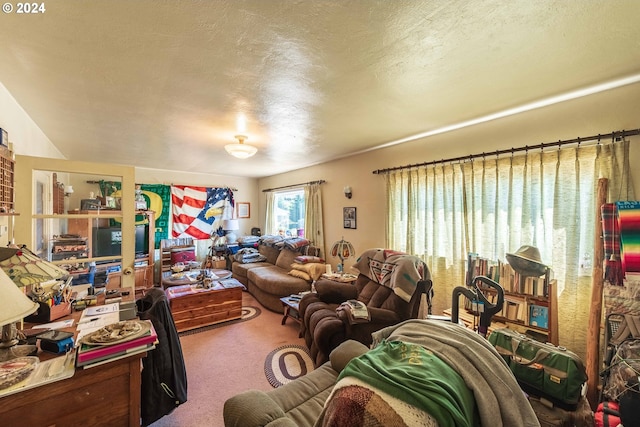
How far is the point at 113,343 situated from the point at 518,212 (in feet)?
10.3

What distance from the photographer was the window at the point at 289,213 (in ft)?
18.4

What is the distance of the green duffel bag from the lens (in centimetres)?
136

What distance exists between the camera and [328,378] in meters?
1.64

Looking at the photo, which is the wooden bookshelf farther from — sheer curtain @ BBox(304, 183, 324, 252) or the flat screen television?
the flat screen television

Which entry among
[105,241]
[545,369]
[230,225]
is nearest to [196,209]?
A: [230,225]

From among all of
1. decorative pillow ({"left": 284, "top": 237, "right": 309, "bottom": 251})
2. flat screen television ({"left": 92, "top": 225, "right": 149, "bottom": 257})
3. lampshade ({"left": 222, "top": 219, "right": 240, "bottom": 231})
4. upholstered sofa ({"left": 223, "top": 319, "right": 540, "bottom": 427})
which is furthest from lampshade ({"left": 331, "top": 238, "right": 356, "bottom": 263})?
flat screen television ({"left": 92, "top": 225, "right": 149, "bottom": 257})

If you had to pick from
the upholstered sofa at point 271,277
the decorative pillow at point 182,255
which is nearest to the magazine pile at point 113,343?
the upholstered sofa at point 271,277

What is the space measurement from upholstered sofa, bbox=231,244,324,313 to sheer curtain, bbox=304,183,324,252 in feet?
1.46

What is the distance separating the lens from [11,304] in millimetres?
965

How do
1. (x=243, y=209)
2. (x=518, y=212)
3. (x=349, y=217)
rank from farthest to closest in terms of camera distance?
(x=243, y=209) < (x=349, y=217) < (x=518, y=212)

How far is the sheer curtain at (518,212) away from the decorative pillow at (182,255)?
4.46 meters

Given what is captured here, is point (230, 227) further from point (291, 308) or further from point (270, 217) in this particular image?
point (291, 308)

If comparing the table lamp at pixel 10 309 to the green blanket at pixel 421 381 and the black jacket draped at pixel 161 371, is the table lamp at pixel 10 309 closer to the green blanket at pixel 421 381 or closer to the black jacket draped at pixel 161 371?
the black jacket draped at pixel 161 371

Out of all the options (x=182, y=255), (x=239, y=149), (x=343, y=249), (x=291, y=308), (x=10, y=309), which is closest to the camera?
(x=10, y=309)
